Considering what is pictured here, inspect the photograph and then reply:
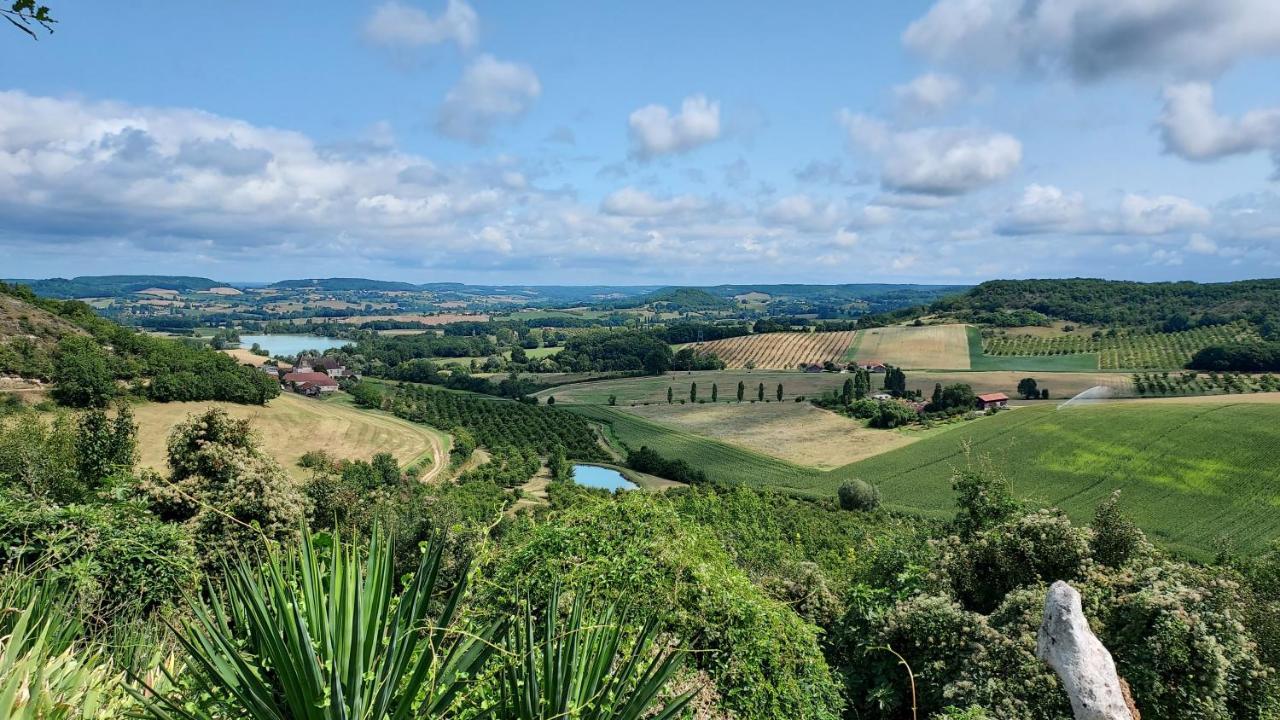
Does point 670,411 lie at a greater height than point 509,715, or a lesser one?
lesser

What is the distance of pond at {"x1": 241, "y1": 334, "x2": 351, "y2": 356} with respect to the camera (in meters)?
159

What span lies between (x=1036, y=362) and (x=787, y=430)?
52.7 m

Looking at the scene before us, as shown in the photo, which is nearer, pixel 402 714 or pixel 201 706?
pixel 402 714

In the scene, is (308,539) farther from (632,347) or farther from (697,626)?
(632,347)

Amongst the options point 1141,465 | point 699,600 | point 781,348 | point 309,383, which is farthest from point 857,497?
point 781,348

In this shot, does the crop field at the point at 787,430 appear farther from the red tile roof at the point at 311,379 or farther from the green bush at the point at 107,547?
the green bush at the point at 107,547

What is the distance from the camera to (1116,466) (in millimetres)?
46594

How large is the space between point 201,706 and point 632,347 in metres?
131

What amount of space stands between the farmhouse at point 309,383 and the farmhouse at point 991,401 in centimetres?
8737

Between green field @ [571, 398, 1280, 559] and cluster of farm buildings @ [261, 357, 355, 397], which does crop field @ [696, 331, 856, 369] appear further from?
cluster of farm buildings @ [261, 357, 355, 397]

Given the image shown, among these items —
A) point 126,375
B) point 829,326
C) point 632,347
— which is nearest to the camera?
point 126,375

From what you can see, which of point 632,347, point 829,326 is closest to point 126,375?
point 632,347

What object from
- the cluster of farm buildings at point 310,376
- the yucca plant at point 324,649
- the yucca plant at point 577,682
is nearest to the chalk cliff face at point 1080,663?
the yucca plant at point 577,682

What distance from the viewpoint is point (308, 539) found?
10.8 feet
